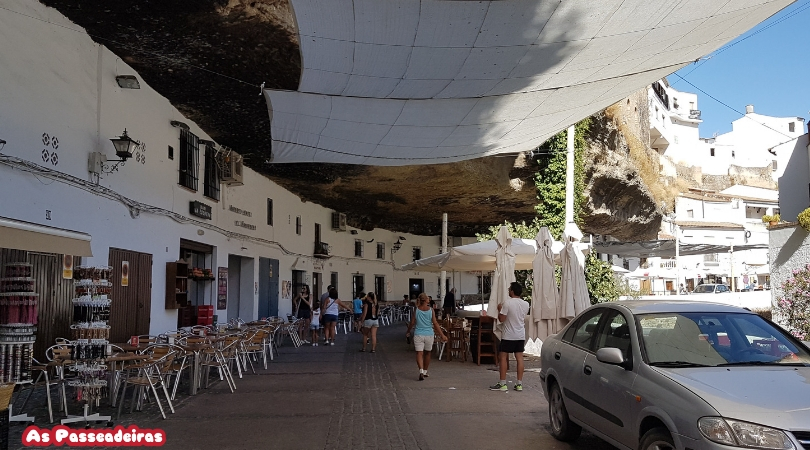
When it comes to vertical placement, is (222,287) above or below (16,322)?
above

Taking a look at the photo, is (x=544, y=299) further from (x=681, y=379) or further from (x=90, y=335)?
(x=90, y=335)

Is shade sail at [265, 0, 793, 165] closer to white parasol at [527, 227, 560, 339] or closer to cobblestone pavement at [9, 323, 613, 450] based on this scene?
white parasol at [527, 227, 560, 339]

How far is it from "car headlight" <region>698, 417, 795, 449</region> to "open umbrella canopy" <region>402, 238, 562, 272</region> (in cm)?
773

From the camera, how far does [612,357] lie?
179 inches

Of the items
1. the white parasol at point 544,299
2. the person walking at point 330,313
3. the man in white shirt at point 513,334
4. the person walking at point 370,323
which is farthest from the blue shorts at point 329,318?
the man in white shirt at point 513,334

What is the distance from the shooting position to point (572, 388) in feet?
18.2

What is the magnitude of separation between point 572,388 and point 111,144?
800 centimetres

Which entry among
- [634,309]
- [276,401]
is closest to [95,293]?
[276,401]

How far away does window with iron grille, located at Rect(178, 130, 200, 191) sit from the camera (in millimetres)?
12914

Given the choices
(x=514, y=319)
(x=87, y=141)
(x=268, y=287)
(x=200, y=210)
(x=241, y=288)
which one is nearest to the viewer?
(x=514, y=319)

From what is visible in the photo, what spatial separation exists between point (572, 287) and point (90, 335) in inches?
273

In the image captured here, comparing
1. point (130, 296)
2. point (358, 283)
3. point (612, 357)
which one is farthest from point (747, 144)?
point (612, 357)

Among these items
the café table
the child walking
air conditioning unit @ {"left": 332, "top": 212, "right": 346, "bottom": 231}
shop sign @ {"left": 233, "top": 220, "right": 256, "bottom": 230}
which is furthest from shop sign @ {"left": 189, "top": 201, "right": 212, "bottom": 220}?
air conditioning unit @ {"left": 332, "top": 212, "right": 346, "bottom": 231}

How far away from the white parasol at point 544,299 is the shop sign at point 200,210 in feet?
24.3
